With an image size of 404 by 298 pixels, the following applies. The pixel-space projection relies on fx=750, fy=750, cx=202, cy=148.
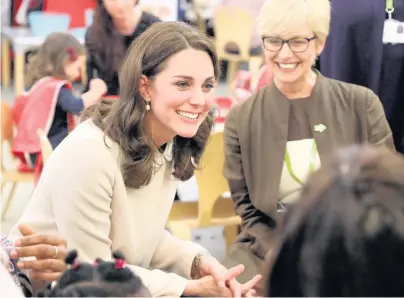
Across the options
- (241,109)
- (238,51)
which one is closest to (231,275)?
(241,109)

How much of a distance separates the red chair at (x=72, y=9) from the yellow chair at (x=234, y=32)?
121 cm

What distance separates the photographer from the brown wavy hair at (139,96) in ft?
5.77

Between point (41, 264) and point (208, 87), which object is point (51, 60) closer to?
point (208, 87)

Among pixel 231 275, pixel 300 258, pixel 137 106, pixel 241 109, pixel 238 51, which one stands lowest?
pixel 238 51

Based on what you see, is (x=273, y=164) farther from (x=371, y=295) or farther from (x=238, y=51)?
(x=238, y=51)

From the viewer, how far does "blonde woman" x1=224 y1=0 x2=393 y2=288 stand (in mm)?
2273

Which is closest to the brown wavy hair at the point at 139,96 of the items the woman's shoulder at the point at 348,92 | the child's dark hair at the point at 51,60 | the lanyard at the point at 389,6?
the woman's shoulder at the point at 348,92

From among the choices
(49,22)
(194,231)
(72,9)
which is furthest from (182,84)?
(72,9)

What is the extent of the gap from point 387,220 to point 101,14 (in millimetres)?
3038

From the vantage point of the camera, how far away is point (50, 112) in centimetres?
375

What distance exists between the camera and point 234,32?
6.66 metres

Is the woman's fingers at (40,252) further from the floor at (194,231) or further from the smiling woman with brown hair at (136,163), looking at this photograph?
the floor at (194,231)

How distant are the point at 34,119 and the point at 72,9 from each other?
3.20 m

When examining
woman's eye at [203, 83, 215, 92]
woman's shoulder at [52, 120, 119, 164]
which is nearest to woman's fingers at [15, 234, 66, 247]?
woman's shoulder at [52, 120, 119, 164]
